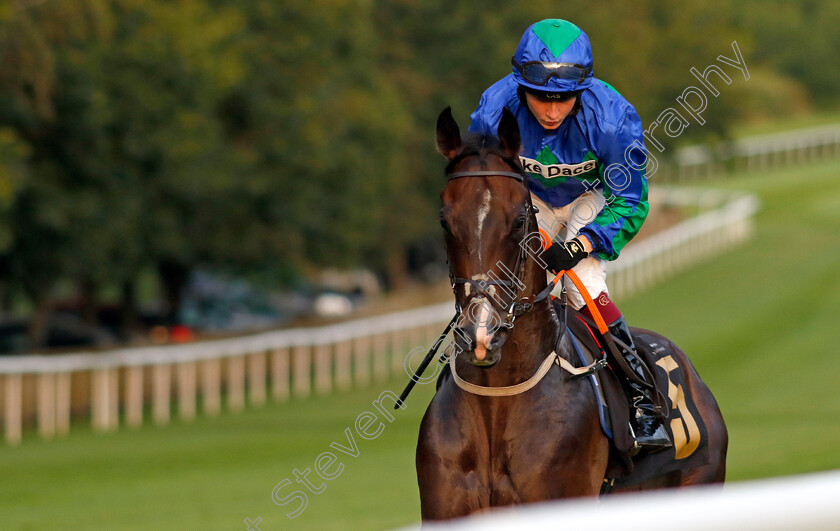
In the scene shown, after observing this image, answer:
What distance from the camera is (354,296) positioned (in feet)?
108

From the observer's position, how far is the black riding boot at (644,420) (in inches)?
199

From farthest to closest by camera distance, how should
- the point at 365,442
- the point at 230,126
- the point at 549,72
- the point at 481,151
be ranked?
the point at 230,126 < the point at 365,442 < the point at 549,72 < the point at 481,151

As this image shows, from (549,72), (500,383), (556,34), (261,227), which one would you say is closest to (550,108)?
(549,72)

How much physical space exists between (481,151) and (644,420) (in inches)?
50.0

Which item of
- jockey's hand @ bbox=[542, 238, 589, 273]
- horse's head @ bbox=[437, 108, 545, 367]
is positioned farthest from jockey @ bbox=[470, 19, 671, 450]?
horse's head @ bbox=[437, 108, 545, 367]

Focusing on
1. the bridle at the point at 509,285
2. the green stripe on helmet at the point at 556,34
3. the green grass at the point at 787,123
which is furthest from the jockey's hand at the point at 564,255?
the green grass at the point at 787,123

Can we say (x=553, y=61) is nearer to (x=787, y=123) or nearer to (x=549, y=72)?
(x=549, y=72)

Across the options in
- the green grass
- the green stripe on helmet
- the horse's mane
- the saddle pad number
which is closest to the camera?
the horse's mane

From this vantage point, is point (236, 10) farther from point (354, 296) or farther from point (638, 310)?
point (354, 296)

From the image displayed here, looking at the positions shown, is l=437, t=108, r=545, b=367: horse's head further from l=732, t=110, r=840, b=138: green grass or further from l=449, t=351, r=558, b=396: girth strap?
l=732, t=110, r=840, b=138: green grass

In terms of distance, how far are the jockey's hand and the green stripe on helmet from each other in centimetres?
69

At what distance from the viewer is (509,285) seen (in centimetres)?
445

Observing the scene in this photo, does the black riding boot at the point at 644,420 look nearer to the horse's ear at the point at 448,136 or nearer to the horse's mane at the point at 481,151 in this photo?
the horse's mane at the point at 481,151

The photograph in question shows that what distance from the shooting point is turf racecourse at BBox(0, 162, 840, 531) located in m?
10.4
